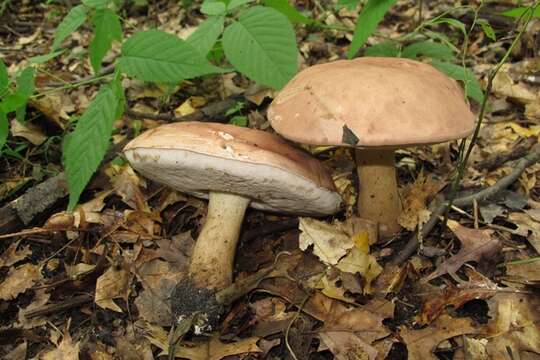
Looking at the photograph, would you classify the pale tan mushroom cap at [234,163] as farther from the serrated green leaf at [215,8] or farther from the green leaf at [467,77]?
the green leaf at [467,77]

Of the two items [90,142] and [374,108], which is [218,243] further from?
[374,108]

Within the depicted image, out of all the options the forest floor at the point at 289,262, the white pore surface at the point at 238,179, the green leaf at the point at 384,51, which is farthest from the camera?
the green leaf at the point at 384,51

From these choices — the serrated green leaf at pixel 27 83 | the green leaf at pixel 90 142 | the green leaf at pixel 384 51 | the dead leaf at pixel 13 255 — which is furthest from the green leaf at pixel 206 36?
the dead leaf at pixel 13 255

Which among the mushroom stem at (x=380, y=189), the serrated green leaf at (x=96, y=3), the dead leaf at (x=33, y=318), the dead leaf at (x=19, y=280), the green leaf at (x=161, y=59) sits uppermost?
the serrated green leaf at (x=96, y=3)

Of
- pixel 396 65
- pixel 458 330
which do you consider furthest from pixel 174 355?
pixel 396 65

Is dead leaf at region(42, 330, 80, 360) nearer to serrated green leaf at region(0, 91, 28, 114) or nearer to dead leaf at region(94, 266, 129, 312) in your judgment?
dead leaf at region(94, 266, 129, 312)

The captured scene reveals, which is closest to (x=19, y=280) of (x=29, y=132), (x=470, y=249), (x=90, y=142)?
(x=90, y=142)
